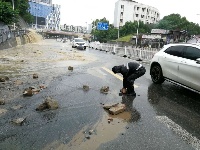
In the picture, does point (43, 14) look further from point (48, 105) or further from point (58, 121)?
point (58, 121)

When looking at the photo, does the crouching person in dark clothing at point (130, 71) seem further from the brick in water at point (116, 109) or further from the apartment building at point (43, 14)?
the apartment building at point (43, 14)

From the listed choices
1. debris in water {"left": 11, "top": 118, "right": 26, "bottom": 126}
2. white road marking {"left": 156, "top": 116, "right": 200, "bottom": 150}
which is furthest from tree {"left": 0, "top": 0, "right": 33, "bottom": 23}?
white road marking {"left": 156, "top": 116, "right": 200, "bottom": 150}

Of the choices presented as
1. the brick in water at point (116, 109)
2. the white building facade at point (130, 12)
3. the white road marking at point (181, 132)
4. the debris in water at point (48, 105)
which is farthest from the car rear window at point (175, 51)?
the white building facade at point (130, 12)

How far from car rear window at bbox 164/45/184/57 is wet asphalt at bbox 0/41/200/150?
1.30 m

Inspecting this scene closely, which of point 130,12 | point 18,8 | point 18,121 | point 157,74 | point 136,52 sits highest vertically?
point 130,12

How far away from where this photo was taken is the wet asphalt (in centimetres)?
398

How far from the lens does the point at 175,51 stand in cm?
783

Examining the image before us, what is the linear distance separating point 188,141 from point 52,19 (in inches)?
6921

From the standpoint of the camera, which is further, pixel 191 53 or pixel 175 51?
pixel 175 51

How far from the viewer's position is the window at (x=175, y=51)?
753 centimetres

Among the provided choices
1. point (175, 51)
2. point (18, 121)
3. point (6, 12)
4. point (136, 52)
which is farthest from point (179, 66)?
point (6, 12)

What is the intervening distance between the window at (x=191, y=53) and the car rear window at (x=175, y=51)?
187 millimetres

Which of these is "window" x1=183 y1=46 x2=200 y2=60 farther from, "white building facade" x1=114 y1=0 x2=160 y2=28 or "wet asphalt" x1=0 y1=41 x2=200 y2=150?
"white building facade" x1=114 y1=0 x2=160 y2=28

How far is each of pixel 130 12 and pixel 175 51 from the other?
88.1 metres
